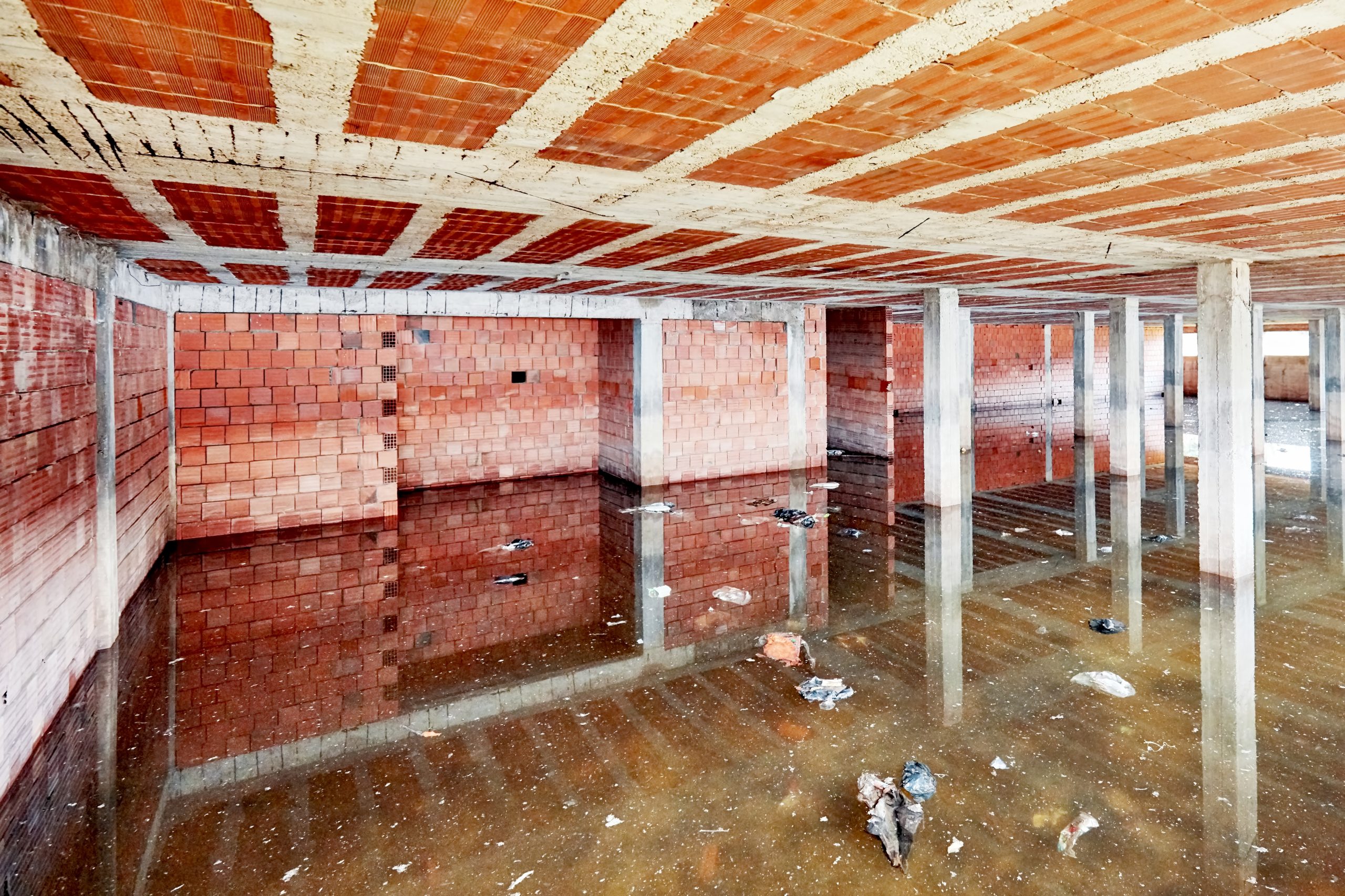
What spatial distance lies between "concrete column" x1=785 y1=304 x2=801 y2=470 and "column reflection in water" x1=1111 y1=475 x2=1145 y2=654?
3.92m

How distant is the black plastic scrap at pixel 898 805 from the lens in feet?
8.45

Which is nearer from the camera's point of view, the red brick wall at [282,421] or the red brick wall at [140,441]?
the red brick wall at [140,441]

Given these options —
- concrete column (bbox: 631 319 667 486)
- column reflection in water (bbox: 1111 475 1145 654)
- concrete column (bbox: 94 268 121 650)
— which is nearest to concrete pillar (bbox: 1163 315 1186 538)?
column reflection in water (bbox: 1111 475 1145 654)

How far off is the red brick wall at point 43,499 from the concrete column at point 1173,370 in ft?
52.5

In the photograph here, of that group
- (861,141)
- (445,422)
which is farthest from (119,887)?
(445,422)

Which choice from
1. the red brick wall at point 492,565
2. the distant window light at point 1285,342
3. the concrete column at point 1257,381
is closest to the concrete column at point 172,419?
the red brick wall at point 492,565

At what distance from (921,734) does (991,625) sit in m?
1.63

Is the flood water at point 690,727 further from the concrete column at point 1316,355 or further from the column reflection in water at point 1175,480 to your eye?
the concrete column at point 1316,355

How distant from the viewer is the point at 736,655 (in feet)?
14.2

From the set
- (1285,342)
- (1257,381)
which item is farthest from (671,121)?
(1285,342)

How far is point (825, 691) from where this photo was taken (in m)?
3.80

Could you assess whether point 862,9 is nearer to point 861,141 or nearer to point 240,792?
point 861,141

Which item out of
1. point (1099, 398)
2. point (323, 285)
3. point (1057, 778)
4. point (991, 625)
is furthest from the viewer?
point (1099, 398)

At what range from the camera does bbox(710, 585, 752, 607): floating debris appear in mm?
5242
